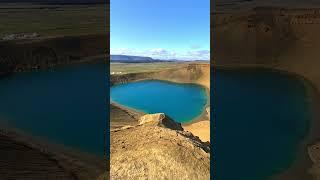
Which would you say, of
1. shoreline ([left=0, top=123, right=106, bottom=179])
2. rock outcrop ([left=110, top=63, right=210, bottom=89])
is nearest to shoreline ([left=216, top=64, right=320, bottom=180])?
shoreline ([left=0, top=123, right=106, bottom=179])

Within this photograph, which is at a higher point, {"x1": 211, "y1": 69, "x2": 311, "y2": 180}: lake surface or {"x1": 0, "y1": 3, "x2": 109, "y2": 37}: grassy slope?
{"x1": 0, "y1": 3, "x2": 109, "y2": 37}: grassy slope

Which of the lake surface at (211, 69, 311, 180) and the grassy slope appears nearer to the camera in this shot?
the grassy slope

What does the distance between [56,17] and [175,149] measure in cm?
435

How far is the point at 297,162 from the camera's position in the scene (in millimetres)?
5020

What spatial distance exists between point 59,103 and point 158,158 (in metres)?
3.53

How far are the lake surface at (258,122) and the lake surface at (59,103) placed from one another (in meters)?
1.50

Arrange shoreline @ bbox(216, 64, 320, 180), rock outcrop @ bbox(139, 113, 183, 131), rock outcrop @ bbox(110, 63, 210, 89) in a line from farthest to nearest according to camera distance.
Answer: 1. rock outcrop @ bbox(110, 63, 210, 89)
2. rock outcrop @ bbox(139, 113, 183, 131)
3. shoreline @ bbox(216, 64, 320, 180)

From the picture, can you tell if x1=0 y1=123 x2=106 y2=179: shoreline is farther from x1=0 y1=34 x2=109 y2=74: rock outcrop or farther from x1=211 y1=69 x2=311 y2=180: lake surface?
x1=211 y1=69 x2=311 y2=180: lake surface

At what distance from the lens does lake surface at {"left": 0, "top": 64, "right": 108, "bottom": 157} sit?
4.94 metres

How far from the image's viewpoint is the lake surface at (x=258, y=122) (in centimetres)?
502

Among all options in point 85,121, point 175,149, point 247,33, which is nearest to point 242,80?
point 247,33

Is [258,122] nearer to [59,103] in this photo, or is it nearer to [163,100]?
[59,103]

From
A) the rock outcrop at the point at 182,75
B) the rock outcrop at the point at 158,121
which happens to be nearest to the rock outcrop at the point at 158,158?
the rock outcrop at the point at 158,121

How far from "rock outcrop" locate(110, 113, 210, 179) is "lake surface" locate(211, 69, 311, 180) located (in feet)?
9.84
